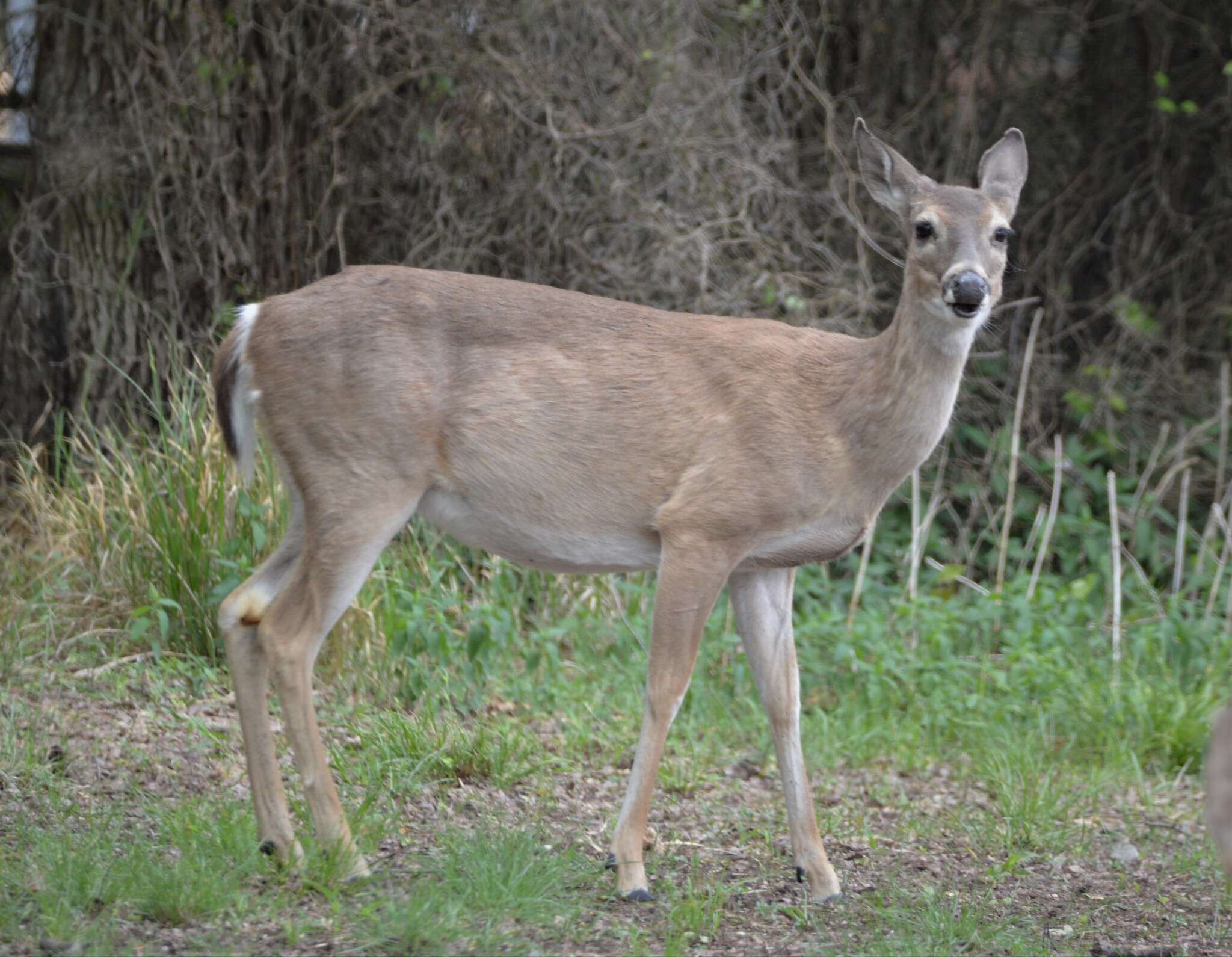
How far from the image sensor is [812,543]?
4.37 metres

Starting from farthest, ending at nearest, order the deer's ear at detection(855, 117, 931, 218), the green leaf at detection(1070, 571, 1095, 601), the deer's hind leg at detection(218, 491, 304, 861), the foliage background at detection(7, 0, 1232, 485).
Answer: the foliage background at detection(7, 0, 1232, 485), the green leaf at detection(1070, 571, 1095, 601), the deer's ear at detection(855, 117, 931, 218), the deer's hind leg at detection(218, 491, 304, 861)

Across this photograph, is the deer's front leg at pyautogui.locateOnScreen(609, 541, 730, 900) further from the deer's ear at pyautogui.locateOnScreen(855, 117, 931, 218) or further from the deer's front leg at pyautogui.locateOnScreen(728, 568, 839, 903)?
the deer's ear at pyautogui.locateOnScreen(855, 117, 931, 218)

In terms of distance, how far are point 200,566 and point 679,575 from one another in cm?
243

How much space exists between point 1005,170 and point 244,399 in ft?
8.10

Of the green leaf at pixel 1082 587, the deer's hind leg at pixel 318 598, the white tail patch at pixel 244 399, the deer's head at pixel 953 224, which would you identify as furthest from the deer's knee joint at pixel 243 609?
the green leaf at pixel 1082 587

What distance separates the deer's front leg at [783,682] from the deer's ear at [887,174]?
1.20m

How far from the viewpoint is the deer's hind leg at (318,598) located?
4160 mm

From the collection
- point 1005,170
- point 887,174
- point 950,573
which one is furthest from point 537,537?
point 950,573

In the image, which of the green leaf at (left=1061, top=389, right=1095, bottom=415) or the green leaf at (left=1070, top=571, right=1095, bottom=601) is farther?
the green leaf at (left=1061, top=389, right=1095, bottom=415)

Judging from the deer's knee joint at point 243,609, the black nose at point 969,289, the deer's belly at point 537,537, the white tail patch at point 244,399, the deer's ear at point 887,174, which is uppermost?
the deer's ear at point 887,174

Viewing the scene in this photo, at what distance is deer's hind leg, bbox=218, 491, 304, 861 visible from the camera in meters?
4.10

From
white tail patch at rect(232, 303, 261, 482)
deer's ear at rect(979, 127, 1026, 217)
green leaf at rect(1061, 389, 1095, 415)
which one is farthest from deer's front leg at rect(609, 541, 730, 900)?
green leaf at rect(1061, 389, 1095, 415)

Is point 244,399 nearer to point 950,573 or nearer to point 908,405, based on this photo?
point 908,405

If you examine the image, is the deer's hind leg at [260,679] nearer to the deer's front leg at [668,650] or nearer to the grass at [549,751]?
the grass at [549,751]
